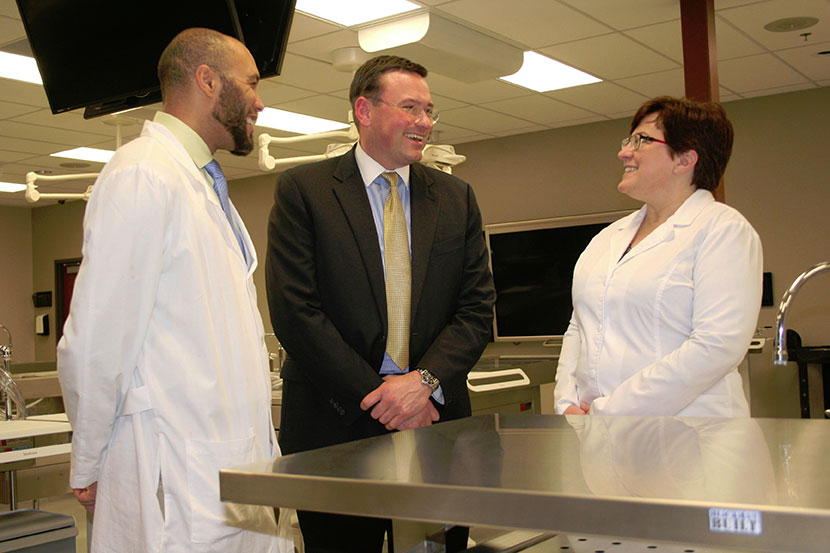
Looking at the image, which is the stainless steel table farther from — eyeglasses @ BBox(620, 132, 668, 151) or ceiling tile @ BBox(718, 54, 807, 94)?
ceiling tile @ BBox(718, 54, 807, 94)

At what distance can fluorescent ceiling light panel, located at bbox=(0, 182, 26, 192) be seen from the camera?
9.09m

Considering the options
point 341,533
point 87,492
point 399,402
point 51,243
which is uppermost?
point 51,243

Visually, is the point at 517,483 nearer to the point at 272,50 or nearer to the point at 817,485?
the point at 817,485

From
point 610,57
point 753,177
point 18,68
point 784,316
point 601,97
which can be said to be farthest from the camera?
point 753,177

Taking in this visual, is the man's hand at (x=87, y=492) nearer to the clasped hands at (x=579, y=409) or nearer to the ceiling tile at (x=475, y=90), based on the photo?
the clasped hands at (x=579, y=409)

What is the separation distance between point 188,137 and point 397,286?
577 mm

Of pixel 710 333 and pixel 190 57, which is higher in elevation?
pixel 190 57

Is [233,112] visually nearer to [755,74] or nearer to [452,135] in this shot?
[755,74]

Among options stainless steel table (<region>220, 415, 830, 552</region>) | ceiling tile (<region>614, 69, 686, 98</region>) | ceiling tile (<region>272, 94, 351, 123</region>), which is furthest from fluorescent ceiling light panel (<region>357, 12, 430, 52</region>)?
stainless steel table (<region>220, 415, 830, 552</region>)

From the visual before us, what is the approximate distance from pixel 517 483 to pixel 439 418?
1238mm

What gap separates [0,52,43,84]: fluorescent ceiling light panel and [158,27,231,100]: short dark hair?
11.5 ft

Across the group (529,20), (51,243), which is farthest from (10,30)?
(51,243)

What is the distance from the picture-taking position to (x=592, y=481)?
0.75m

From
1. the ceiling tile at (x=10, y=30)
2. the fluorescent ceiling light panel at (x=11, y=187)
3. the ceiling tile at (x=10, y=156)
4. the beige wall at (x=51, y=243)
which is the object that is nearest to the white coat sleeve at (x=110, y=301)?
the ceiling tile at (x=10, y=30)
